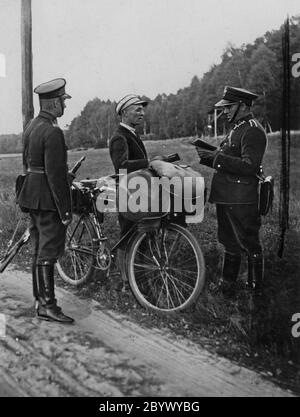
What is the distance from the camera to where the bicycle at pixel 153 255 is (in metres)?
3.91

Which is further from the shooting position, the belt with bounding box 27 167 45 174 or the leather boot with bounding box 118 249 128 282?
the leather boot with bounding box 118 249 128 282

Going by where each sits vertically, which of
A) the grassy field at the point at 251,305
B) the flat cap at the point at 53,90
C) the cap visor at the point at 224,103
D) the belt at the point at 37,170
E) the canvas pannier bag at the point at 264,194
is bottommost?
the grassy field at the point at 251,305

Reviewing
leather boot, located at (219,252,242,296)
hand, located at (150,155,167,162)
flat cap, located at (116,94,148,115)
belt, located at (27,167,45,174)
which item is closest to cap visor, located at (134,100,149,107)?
A: flat cap, located at (116,94,148,115)

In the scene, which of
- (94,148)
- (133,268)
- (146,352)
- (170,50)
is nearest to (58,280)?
(133,268)

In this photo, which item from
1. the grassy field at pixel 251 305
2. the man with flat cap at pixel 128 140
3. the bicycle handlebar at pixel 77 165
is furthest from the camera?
the bicycle handlebar at pixel 77 165

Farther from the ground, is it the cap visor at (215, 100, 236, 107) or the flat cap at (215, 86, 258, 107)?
the flat cap at (215, 86, 258, 107)

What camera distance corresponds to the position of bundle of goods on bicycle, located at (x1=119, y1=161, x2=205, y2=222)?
12.5 ft

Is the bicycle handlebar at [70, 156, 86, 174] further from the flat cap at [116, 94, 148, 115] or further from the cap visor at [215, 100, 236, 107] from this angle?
the cap visor at [215, 100, 236, 107]

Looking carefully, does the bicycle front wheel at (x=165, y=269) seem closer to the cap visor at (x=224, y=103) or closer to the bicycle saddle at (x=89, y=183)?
the bicycle saddle at (x=89, y=183)

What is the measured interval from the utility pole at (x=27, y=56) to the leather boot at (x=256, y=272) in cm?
288

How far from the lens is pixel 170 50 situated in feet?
13.8

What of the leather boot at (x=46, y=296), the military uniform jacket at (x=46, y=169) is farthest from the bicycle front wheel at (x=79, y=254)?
the military uniform jacket at (x=46, y=169)

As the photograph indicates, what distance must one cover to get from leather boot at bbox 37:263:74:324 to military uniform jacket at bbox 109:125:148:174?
108 centimetres

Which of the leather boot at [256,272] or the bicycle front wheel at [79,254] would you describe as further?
the bicycle front wheel at [79,254]
